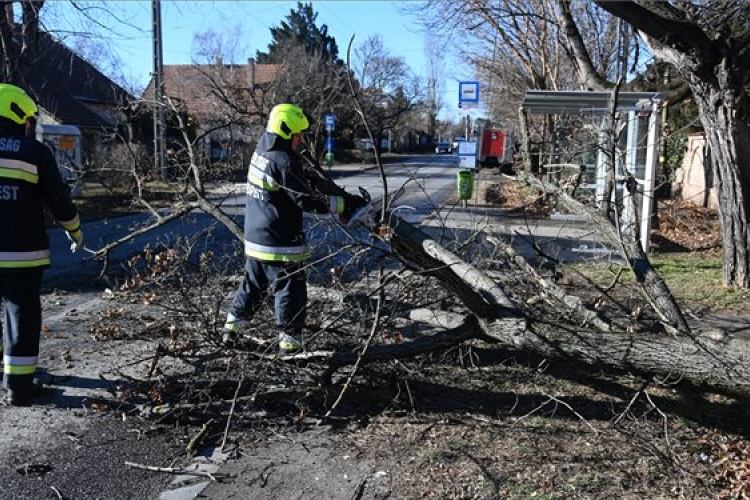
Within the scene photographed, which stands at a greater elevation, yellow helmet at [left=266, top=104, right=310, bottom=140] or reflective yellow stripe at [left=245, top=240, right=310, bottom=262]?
yellow helmet at [left=266, top=104, right=310, bottom=140]

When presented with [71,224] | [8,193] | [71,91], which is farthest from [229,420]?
[71,91]

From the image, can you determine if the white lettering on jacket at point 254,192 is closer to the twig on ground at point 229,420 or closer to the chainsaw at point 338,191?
the chainsaw at point 338,191

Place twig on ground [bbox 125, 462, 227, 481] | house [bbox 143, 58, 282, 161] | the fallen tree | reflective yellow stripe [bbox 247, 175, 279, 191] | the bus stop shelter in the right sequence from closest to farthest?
twig on ground [bbox 125, 462, 227, 481]
the fallen tree
reflective yellow stripe [bbox 247, 175, 279, 191]
house [bbox 143, 58, 282, 161]
the bus stop shelter

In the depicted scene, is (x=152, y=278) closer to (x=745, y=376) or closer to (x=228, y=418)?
(x=228, y=418)

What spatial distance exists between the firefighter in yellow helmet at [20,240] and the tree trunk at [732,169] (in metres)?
6.76

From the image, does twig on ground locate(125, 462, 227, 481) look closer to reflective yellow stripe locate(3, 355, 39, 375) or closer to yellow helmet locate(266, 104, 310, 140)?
reflective yellow stripe locate(3, 355, 39, 375)

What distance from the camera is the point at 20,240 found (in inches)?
Answer: 168

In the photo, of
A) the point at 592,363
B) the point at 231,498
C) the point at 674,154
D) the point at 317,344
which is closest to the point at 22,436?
the point at 231,498

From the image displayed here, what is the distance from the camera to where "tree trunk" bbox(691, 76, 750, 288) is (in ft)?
25.2

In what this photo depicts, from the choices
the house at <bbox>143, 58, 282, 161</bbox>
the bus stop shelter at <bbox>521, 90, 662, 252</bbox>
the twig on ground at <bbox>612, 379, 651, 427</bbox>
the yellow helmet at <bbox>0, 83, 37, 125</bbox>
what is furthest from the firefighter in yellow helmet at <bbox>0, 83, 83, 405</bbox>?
the bus stop shelter at <bbox>521, 90, 662, 252</bbox>

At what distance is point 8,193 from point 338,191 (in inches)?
81.6

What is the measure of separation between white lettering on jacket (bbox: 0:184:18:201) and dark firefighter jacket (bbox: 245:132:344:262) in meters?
1.51

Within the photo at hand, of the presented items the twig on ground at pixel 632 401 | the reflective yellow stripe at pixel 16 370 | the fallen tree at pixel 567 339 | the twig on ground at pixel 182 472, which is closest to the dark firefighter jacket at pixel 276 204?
the fallen tree at pixel 567 339

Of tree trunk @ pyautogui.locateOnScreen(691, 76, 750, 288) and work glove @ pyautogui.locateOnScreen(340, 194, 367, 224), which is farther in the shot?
tree trunk @ pyautogui.locateOnScreen(691, 76, 750, 288)
